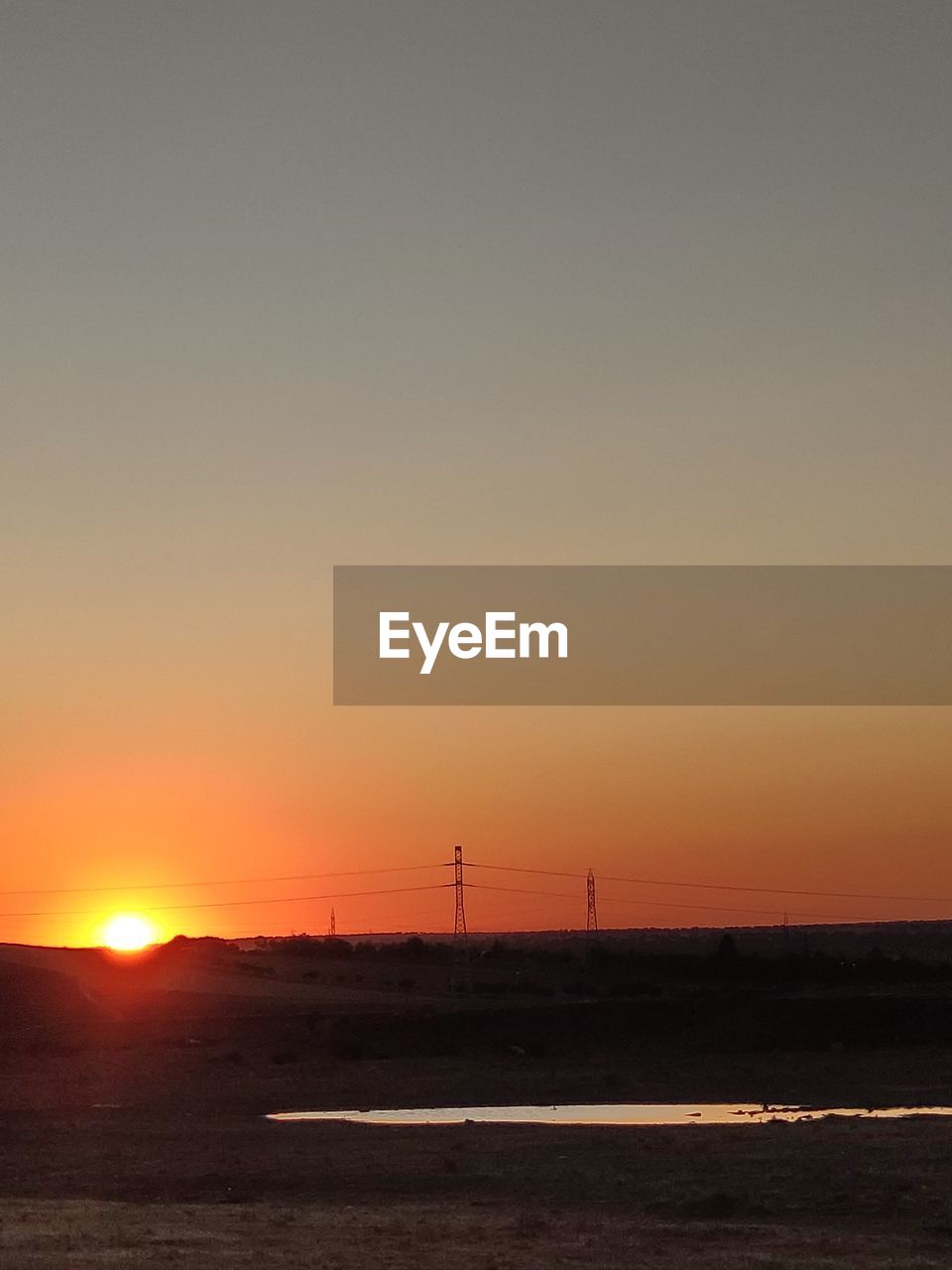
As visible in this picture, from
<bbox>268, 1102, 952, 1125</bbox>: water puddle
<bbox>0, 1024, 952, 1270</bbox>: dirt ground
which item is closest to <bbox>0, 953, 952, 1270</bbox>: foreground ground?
<bbox>0, 1024, 952, 1270</bbox>: dirt ground

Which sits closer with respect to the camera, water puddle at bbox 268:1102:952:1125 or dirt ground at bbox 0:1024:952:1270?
dirt ground at bbox 0:1024:952:1270

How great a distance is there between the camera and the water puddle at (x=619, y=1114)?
133ft

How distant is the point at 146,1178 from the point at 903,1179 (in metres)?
13.3

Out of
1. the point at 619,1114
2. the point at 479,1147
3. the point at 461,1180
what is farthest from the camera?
the point at 619,1114

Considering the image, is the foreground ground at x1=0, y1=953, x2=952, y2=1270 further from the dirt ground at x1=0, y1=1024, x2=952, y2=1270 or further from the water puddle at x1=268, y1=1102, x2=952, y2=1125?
the water puddle at x1=268, y1=1102, x2=952, y2=1125

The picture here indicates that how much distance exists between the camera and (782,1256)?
2097cm

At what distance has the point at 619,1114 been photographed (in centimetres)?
4319

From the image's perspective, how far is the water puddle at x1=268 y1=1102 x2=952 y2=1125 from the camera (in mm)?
40500

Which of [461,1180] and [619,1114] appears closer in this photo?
[461,1180]

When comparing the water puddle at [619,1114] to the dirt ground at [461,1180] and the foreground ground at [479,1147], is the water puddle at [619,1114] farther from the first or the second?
the dirt ground at [461,1180]

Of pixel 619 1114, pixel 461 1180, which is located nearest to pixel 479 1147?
pixel 461 1180

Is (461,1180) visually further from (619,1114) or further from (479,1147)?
(619,1114)

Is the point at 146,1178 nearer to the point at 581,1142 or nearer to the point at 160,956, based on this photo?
the point at 581,1142

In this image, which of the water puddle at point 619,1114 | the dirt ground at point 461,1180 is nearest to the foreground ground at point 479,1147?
the dirt ground at point 461,1180
